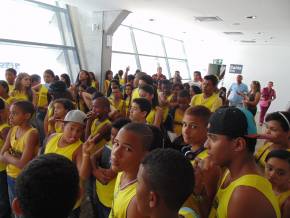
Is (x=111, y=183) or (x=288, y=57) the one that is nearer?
(x=111, y=183)

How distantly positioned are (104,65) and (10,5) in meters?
2.73

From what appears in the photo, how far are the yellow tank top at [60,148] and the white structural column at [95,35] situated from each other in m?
5.70

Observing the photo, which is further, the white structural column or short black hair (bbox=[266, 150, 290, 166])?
the white structural column

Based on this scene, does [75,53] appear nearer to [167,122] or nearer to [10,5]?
[10,5]

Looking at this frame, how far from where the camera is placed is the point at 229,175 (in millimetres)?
1261

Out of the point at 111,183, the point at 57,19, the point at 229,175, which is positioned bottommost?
the point at 111,183

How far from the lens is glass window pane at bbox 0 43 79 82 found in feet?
20.6

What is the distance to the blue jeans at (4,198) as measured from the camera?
2523mm

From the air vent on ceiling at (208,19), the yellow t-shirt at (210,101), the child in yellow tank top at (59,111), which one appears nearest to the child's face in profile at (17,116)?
the child in yellow tank top at (59,111)

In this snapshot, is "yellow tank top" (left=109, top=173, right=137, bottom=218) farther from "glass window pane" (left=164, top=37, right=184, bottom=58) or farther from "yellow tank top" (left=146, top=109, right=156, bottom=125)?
"glass window pane" (left=164, top=37, right=184, bottom=58)

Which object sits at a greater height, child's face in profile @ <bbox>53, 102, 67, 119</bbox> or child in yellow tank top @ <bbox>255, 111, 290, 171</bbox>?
child's face in profile @ <bbox>53, 102, 67, 119</bbox>

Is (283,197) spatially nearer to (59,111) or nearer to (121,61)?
(59,111)

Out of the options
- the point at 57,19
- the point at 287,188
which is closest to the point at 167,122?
the point at 287,188

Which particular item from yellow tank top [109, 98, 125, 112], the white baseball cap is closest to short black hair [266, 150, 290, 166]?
the white baseball cap
